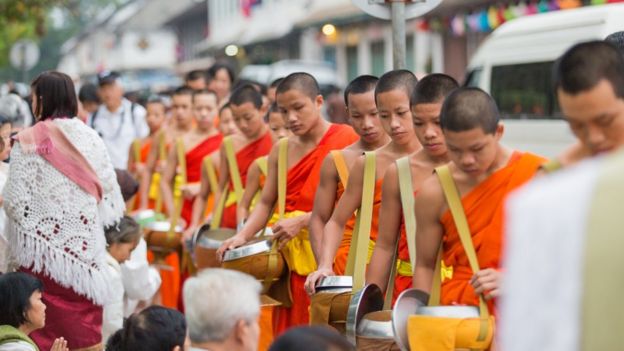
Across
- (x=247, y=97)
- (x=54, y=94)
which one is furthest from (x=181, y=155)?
(x=54, y=94)

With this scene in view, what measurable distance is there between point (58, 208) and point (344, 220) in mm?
1594

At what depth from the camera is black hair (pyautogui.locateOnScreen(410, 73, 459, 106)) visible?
4.98 m

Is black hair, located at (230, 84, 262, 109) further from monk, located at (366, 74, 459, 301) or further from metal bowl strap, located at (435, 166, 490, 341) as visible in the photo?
metal bowl strap, located at (435, 166, 490, 341)

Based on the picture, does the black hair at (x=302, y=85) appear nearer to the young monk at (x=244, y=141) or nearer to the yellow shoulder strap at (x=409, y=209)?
the young monk at (x=244, y=141)

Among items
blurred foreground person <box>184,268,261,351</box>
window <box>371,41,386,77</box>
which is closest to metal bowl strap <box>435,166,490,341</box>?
blurred foreground person <box>184,268,261,351</box>

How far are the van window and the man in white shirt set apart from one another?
477 cm

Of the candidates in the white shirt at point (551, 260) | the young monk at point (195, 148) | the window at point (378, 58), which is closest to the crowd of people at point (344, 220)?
the white shirt at point (551, 260)

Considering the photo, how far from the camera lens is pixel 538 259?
2.14 metres

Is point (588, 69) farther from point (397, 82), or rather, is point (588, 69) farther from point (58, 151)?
point (58, 151)

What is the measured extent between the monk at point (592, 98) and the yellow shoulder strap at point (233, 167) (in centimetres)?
542

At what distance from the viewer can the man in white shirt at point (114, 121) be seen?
41.4ft

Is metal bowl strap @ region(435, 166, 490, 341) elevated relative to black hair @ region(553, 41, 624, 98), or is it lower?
lower

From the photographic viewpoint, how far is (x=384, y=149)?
582cm

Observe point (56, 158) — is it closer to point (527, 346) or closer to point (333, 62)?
point (527, 346)
